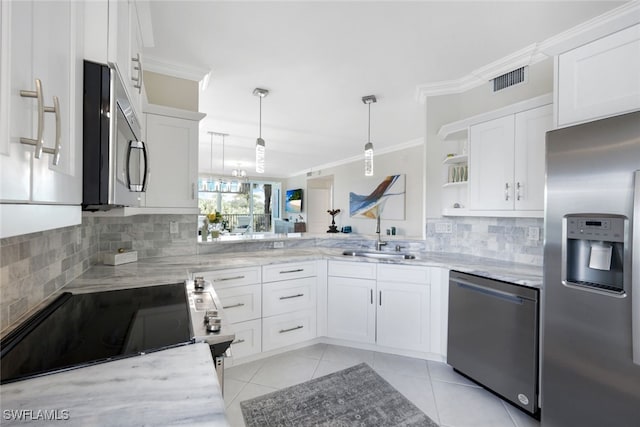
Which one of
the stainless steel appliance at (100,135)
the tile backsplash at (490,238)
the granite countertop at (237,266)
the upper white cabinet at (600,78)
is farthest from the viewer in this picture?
the tile backsplash at (490,238)

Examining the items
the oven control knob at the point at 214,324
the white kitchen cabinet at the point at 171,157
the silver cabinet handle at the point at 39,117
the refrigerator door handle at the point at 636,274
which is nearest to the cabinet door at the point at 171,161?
the white kitchen cabinet at the point at 171,157

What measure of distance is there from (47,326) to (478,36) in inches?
115

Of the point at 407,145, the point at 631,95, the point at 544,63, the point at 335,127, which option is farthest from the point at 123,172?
the point at 407,145

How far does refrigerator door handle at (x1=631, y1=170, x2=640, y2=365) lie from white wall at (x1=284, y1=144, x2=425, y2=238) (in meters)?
2.89

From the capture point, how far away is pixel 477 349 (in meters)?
2.11

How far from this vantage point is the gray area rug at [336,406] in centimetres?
179

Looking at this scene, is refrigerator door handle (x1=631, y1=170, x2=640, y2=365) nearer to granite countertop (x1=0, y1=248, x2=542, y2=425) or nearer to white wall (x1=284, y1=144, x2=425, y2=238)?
granite countertop (x1=0, y1=248, x2=542, y2=425)

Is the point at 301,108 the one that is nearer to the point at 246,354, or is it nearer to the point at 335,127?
the point at 335,127

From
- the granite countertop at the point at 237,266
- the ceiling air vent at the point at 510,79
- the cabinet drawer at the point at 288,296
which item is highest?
the ceiling air vent at the point at 510,79

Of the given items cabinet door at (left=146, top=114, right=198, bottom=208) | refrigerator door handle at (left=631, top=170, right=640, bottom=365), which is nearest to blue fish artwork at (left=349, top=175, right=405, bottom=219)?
cabinet door at (left=146, top=114, right=198, bottom=208)

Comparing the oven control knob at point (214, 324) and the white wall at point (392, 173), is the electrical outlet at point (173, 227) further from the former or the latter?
the white wall at point (392, 173)

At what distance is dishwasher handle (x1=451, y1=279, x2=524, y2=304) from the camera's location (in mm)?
1866

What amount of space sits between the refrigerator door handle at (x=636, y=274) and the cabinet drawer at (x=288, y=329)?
211 cm

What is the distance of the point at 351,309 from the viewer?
8.88ft
